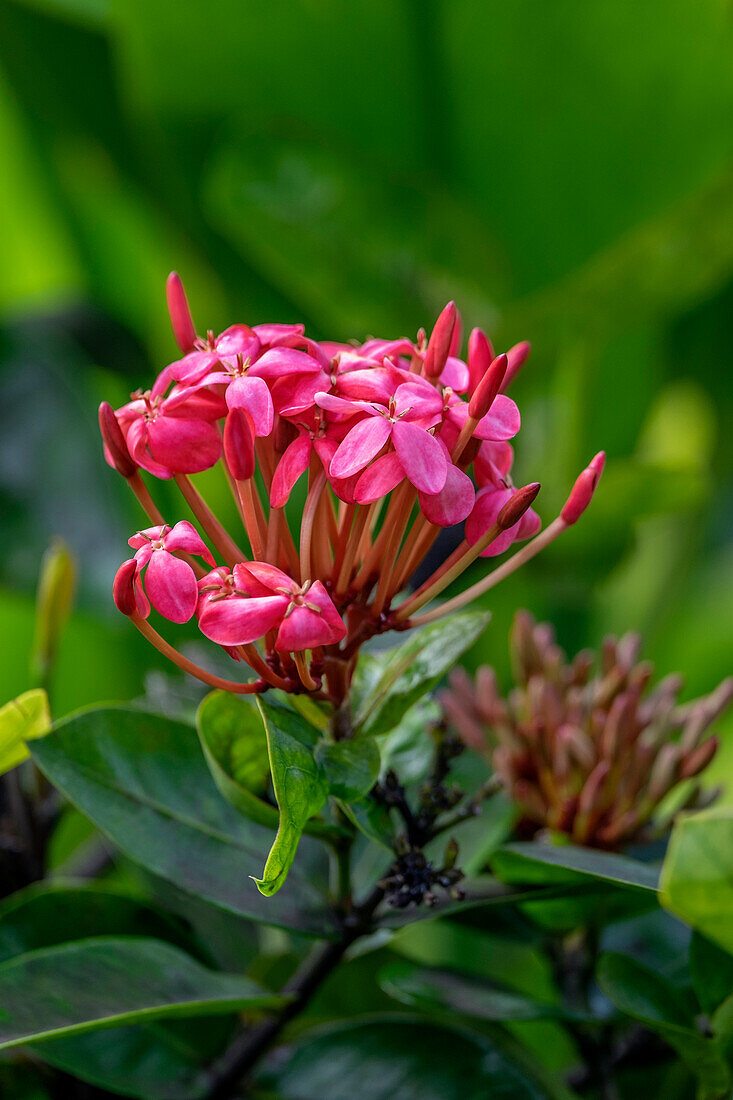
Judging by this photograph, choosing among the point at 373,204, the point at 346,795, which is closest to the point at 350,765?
the point at 346,795

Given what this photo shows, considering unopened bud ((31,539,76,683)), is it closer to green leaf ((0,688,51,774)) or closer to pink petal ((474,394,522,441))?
green leaf ((0,688,51,774))

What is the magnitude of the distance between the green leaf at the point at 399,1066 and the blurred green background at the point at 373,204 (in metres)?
0.35

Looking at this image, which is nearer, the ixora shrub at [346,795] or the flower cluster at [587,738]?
the ixora shrub at [346,795]

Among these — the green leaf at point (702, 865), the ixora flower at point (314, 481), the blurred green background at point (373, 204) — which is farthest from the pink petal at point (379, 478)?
the blurred green background at point (373, 204)

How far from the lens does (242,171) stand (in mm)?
688

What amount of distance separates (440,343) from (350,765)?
0.42ft

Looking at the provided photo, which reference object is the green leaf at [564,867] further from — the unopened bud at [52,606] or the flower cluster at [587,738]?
the unopened bud at [52,606]

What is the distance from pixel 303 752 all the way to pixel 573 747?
133mm

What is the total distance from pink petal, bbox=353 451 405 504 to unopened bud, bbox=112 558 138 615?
64mm

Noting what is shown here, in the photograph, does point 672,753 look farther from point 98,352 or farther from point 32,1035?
point 98,352

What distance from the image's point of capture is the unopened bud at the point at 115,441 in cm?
27

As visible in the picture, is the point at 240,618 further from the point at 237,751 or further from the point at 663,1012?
the point at 663,1012

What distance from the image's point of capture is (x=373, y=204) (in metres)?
0.70

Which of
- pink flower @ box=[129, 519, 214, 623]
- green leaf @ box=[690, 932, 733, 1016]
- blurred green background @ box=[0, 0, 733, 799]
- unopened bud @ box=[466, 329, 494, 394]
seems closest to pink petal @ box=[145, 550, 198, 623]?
pink flower @ box=[129, 519, 214, 623]
